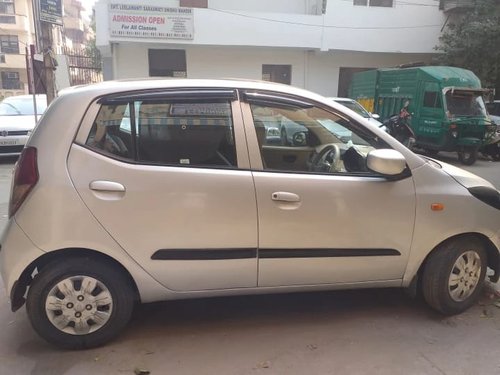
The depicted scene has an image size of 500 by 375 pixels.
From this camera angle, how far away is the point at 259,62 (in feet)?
60.6

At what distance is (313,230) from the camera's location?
306 cm

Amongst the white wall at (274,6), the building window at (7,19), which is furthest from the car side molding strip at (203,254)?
the building window at (7,19)

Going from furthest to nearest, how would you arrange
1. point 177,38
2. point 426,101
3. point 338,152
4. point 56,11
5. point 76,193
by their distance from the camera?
1. point 177,38
2. point 426,101
3. point 56,11
4. point 338,152
5. point 76,193

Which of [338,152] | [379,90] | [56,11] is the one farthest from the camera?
[379,90]

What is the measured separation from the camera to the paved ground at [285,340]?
2842 millimetres

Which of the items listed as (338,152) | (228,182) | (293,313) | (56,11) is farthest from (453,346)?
(56,11)

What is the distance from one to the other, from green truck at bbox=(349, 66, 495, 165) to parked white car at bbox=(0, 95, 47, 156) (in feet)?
31.2

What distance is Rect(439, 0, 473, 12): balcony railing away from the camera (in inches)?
694

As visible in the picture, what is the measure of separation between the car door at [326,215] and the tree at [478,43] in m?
15.1

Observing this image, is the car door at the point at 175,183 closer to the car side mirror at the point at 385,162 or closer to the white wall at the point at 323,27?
the car side mirror at the point at 385,162

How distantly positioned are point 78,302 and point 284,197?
4.55 feet

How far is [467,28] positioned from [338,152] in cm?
1548

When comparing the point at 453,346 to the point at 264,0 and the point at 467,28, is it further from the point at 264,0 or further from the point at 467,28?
the point at 264,0

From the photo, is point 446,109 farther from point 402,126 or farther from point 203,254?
point 203,254
